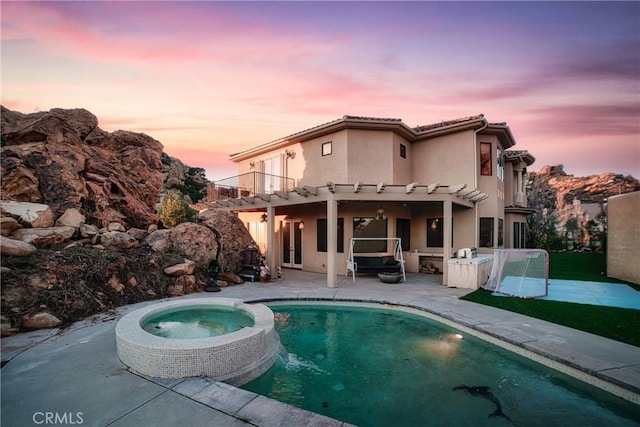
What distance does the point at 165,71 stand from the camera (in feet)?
32.8

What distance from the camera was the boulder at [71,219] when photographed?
30.3 feet

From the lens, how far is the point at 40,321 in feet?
19.3

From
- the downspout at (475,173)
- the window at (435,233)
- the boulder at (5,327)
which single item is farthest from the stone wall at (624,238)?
the boulder at (5,327)

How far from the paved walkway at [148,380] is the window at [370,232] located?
18.9 ft

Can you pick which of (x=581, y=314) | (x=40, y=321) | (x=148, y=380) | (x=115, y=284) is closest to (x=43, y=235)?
(x=115, y=284)

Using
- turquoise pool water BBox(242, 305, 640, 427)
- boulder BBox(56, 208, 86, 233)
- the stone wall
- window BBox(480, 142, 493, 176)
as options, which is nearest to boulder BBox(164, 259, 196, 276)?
boulder BBox(56, 208, 86, 233)

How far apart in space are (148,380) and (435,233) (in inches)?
479

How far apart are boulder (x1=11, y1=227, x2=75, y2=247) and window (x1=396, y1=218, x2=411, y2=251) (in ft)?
38.5

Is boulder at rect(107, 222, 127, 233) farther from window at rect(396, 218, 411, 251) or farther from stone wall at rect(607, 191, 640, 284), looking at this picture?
stone wall at rect(607, 191, 640, 284)

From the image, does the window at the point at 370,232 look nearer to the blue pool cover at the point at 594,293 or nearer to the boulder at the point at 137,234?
the blue pool cover at the point at 594,293

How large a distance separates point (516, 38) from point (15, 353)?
47.9ft

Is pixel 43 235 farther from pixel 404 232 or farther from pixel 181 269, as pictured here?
pixel 404 232

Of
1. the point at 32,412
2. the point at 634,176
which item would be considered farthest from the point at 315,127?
the point at 634,176

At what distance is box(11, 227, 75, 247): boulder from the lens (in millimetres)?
7852
